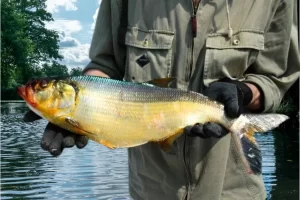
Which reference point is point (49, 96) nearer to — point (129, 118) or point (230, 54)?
point (129, 118)

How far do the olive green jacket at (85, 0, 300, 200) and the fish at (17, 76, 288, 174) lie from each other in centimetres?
16

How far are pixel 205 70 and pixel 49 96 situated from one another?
0.98 m

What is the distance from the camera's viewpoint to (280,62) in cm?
381

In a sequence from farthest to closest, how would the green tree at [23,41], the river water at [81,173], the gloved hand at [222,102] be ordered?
the green tree at [23,41], the river water at [81,173], the gloved hand at [222,102]

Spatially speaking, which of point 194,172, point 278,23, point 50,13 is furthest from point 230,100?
point 50,13

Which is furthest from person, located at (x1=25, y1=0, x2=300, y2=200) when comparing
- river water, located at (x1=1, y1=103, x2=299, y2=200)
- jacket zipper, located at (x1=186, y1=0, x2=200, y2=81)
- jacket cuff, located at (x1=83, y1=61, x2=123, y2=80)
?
river water, located at (x1=1, y1=103, x2=299, y2=200)

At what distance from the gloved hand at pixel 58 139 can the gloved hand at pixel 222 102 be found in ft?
2.24

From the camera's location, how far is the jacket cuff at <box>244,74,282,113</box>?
3.69 metres

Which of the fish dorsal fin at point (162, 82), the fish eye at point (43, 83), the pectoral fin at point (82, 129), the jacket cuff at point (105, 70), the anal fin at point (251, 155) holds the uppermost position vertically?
the jacket cuff at point (105, 70)

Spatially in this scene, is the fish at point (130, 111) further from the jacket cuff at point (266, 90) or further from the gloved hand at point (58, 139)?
the jacket cuff at point (266, 90)

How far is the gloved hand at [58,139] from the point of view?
3367mm

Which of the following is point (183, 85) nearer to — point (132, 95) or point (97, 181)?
point (132, 95)

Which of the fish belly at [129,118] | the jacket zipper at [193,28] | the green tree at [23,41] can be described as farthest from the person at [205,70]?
the green tree at [23,41]

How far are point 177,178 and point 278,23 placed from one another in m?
1.24
